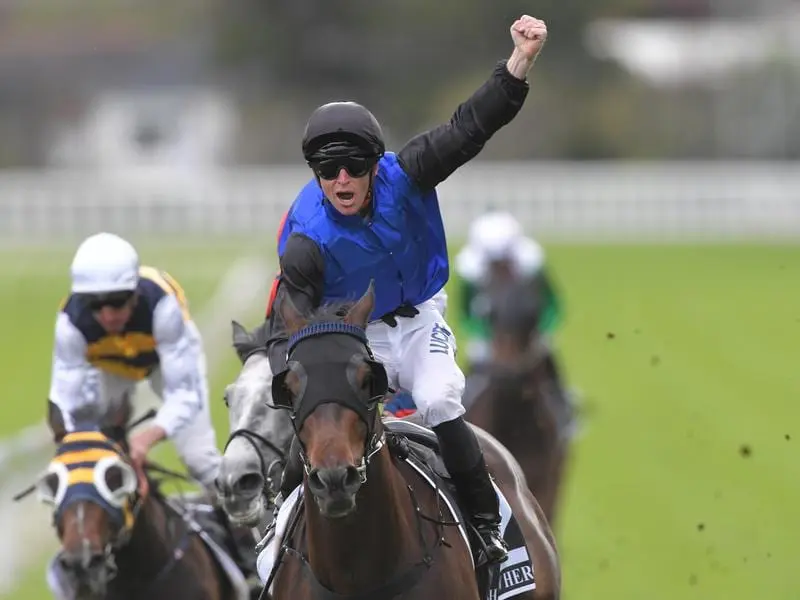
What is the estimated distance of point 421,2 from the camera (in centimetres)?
6338

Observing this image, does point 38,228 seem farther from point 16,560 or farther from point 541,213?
point 16,560

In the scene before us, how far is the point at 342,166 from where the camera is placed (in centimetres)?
559

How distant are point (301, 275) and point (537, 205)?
3245 cm

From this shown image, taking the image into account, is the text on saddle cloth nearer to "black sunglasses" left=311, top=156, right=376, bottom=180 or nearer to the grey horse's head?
the grey horse's head

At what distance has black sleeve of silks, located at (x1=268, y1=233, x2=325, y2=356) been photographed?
537 centimetres

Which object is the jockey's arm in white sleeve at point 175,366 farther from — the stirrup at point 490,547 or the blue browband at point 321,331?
the blue browband at point 321,331

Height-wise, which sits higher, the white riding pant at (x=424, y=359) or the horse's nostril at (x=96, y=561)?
the white riding pant at (x=424, y=359)

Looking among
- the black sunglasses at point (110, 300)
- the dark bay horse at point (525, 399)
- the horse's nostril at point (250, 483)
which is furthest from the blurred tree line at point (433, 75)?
the horse's nostril at point (250, 483)

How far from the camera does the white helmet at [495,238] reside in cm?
1230

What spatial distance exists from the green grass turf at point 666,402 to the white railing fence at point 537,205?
236cm

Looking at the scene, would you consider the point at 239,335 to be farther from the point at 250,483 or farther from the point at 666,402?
the point at 666,402

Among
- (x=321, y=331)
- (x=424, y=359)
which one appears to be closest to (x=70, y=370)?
(x=424, y=359)

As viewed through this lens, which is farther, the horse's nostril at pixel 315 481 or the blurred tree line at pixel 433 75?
the blurred tree line at pixel 433 75

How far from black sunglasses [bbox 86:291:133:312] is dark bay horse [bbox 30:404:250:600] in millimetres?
568
